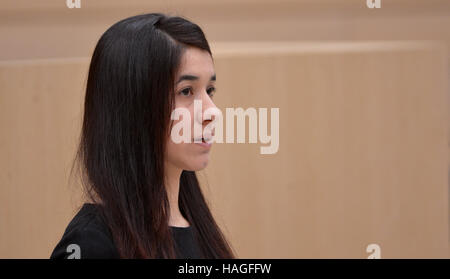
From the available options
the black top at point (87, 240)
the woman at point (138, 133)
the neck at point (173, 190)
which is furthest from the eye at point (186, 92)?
the black top at point (87, 240)

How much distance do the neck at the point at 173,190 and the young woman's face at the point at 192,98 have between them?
19 millimetres

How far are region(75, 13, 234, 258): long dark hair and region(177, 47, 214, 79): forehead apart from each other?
1 cm

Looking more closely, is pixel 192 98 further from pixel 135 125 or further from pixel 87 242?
pixel 87 242

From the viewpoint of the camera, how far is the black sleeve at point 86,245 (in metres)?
0.86

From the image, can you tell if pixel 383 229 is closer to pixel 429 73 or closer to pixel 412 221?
pixel 412 221

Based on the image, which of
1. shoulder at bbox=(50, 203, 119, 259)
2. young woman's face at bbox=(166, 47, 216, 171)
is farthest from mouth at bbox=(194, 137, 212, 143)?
shoulder at bbox=(50, 203, 119, 259)

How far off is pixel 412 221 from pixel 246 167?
0.46 m

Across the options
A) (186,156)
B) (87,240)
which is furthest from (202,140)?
(87,240)

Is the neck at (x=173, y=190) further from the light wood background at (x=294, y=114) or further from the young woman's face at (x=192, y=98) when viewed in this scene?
the light wood background at (x=294, y=114)

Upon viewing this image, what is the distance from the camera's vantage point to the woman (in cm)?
90

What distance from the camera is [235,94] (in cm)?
158

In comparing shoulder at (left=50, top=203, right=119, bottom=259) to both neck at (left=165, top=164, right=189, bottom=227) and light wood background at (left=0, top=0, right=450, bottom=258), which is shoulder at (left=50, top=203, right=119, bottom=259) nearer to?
neck at (left=165, top=164, right=189, bottom=227)

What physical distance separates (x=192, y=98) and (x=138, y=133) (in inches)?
4.3
